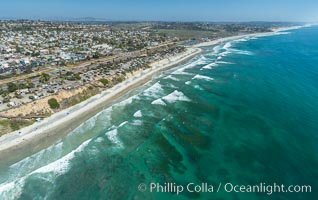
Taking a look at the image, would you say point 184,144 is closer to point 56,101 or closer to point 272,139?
point 272,139

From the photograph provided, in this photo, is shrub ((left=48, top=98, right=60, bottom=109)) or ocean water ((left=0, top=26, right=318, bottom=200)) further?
shrub ((left=48, top=98, right=60, bottom=109))

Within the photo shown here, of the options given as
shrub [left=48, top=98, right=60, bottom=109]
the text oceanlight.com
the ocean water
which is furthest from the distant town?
the text oceanlight.com

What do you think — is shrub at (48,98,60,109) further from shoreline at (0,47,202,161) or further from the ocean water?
the ocean water

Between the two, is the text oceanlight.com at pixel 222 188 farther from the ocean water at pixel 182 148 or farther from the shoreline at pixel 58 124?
the shoreline at pixel 58 124

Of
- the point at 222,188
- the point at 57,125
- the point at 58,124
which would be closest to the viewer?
the point at 222,188

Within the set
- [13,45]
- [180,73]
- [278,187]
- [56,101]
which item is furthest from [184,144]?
[13,45]

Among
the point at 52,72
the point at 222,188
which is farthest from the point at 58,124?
the point at 52,72

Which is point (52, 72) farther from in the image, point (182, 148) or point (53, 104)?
point (182, 148)
